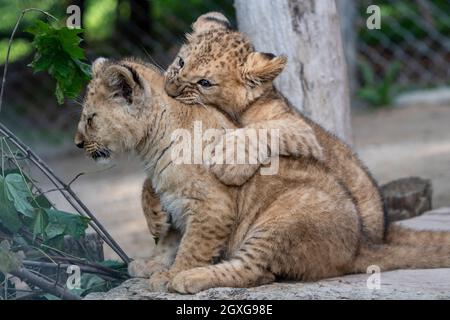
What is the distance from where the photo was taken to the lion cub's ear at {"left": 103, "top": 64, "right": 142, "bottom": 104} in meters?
4.66

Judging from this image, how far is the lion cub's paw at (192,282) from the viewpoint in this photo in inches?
171

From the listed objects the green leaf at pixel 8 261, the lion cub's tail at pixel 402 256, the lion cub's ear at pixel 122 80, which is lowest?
the green leaf at pixel 8 261

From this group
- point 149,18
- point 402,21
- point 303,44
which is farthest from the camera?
point 402,21

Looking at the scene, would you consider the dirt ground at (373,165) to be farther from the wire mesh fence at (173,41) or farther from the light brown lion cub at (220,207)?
the light brown lion cub at (220,207)

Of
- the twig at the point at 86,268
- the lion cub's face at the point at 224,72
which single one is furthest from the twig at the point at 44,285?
the lion cub's face at the point at 224,72

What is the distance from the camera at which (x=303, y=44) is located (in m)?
6.01

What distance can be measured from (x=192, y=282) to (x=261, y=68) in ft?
4.29

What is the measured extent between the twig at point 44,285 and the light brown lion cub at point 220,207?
389 millimetres

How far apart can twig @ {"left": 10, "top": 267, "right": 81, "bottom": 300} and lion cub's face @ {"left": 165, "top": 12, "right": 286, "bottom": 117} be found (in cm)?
123

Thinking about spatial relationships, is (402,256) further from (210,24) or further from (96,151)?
(210,24)

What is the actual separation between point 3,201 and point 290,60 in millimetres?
2102

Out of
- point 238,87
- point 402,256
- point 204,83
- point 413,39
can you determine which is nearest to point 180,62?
point 204,83

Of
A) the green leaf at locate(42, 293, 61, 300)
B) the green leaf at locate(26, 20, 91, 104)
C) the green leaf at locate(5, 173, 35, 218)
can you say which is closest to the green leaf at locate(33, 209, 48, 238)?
the green leaf at locate(5, 173, 35, 218)

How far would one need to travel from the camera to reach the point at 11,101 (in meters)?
11.9
